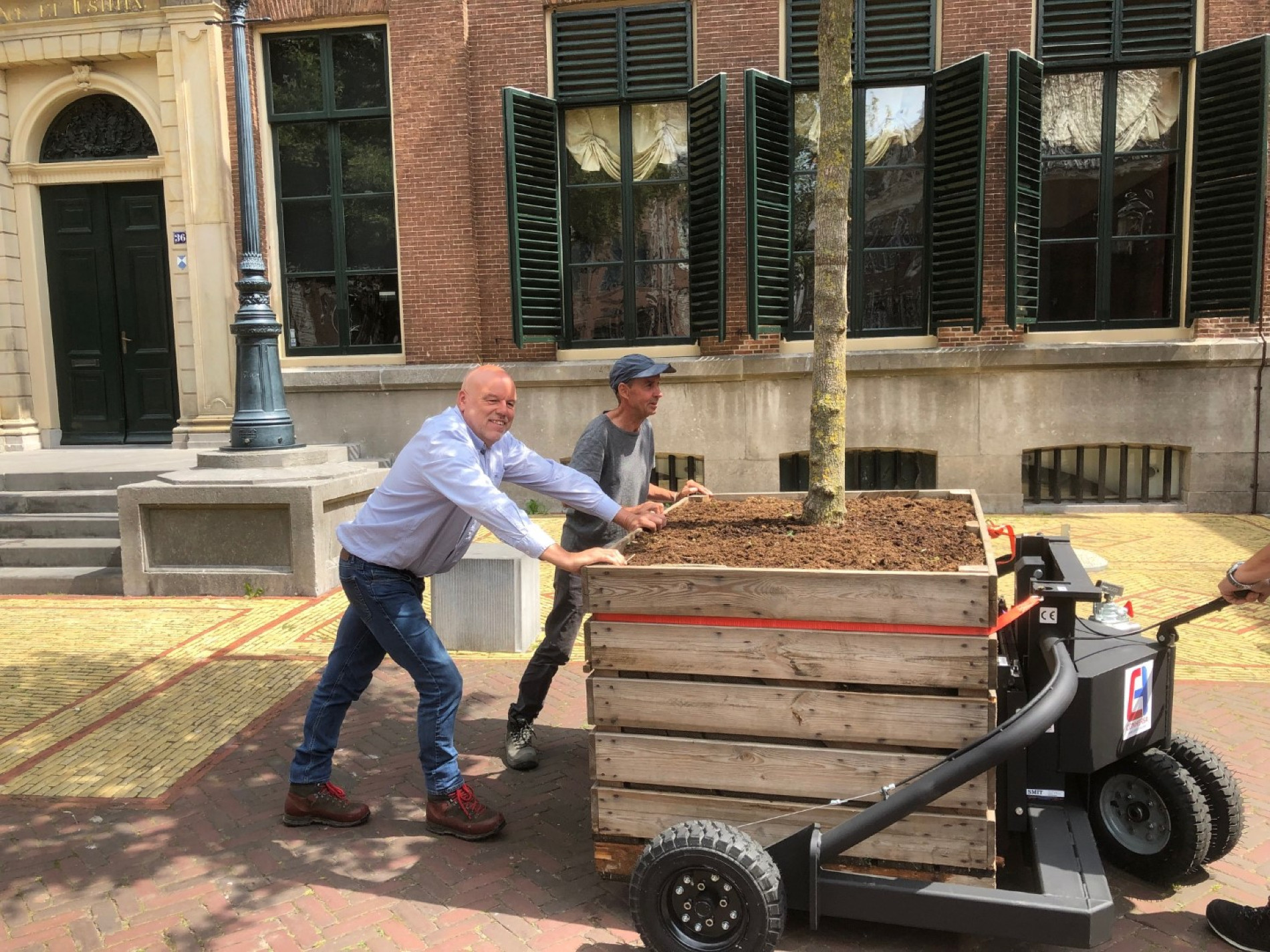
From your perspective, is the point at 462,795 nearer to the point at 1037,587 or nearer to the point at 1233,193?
the point at 1037,587

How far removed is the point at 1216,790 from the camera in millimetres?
3338

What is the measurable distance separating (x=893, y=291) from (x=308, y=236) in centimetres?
708

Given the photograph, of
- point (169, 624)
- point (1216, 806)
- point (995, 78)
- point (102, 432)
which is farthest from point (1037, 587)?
point (102, 432)

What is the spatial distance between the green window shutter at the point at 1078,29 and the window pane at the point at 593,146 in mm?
4769

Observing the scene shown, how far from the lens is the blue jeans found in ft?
12.4

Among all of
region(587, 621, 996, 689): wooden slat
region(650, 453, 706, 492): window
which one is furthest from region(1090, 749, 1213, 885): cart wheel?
region(650, 453, 706, 492): window

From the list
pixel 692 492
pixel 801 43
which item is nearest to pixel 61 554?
pixel 692 492

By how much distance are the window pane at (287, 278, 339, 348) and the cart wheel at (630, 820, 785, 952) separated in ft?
34.2

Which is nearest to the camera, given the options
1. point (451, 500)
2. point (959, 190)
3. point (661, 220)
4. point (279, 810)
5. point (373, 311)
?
point (451, 500)

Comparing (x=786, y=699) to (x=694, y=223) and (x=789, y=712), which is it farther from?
(x=694, y=223)

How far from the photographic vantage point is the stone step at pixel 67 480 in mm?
9648

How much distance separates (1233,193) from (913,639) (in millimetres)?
9704

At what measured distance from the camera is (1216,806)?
3355mm

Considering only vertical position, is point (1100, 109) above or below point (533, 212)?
above
